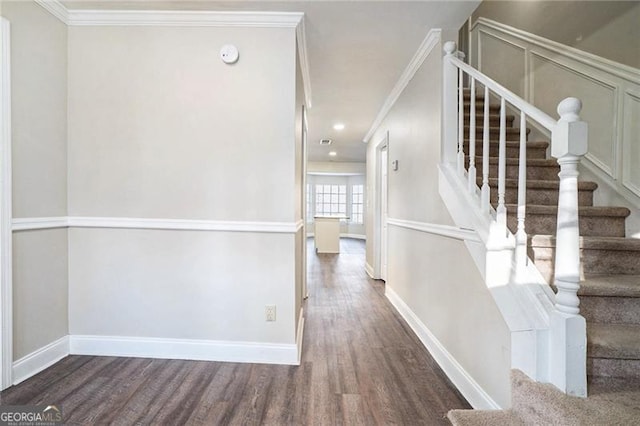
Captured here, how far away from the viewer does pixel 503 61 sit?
290 centimetres

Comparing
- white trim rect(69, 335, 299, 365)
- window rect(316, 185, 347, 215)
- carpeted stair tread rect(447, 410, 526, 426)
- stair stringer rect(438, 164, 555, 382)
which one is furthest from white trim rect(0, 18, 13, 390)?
window rect(316, 185, 347, 215)

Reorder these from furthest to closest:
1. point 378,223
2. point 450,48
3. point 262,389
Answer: point 378,223
point 450,48
point 262,389

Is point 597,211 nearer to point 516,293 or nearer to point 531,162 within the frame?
point 531,162

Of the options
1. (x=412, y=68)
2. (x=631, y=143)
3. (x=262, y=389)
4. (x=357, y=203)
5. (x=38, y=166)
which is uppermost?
(x=412, y=68)

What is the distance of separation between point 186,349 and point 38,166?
1564 millimetres

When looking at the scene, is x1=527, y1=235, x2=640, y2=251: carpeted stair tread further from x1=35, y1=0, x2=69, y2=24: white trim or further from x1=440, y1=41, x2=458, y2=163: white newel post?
x1=35, y1=0, x2=69, y2=24: white trim

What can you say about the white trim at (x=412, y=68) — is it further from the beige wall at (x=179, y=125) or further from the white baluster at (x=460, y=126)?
the beige wall at (x=179, y=125)

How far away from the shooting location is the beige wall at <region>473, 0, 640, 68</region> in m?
1.96

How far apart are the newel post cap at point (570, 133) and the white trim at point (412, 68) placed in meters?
1.39

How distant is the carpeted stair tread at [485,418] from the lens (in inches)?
45.8

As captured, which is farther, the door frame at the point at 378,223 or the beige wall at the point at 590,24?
the door frame at the point at 378,223

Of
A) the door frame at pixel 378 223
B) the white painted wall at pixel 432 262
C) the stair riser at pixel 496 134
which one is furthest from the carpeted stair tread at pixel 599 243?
the door frame at pixel 378 223

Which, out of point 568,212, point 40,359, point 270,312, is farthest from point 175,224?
point 568,212

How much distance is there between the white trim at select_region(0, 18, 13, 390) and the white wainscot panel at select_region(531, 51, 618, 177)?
3.75 metres
